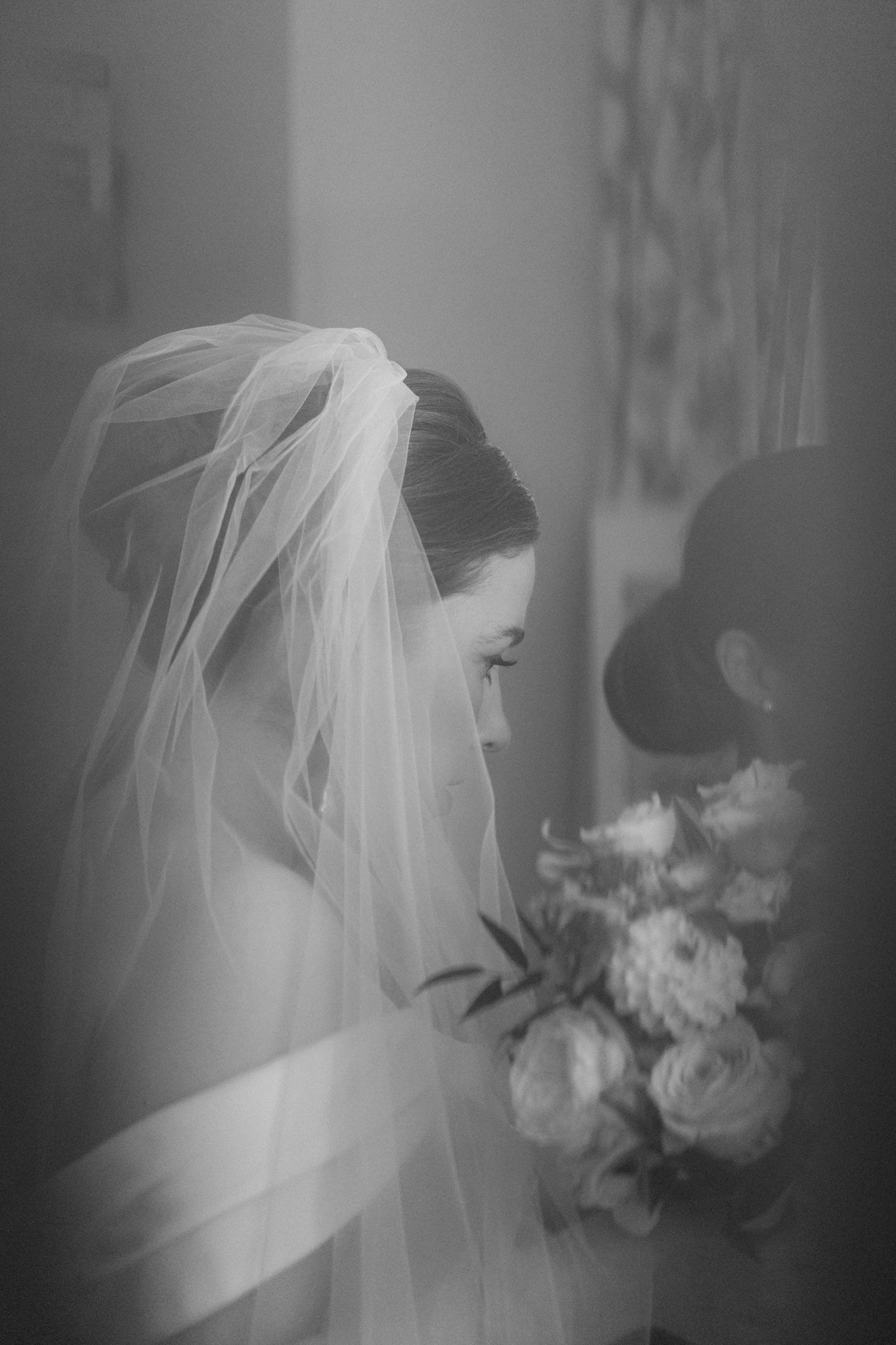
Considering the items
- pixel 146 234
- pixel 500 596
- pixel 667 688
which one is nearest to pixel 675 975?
pixel 667 688

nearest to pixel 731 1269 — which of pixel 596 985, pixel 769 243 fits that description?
pixel 596 985

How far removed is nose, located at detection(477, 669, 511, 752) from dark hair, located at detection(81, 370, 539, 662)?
10 cm

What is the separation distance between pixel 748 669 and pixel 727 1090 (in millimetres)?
343

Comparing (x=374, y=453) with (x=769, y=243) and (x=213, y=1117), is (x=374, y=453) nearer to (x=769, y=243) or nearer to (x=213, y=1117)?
(x=769, y=243)

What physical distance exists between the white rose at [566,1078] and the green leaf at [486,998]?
4 cm

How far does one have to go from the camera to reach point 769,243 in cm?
99

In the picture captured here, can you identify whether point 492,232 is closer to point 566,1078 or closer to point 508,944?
point 508,944

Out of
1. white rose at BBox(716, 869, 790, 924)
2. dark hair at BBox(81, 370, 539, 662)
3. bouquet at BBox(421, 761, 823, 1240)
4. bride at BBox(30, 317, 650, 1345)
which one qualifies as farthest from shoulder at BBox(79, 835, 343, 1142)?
white rose at BBox(716, 869, 790, 924)

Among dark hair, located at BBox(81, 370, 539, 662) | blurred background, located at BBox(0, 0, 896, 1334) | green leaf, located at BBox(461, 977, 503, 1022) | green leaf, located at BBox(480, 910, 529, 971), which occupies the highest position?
A: blurred background, located at BBox(0, 0, 896, 1334)

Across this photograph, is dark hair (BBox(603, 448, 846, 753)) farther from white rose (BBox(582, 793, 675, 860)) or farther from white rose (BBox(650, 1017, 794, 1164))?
white rose (BBox(650, 1017, 794, 1164))

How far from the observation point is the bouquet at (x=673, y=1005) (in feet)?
2.96

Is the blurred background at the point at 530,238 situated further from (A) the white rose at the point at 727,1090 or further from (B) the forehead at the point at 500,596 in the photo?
(A) the white rose at the point at 727,1090

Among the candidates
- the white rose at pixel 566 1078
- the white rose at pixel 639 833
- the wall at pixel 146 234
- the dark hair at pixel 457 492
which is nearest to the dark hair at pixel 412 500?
the dark hair at pixel 457 492

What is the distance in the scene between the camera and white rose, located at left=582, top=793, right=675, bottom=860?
0.95 meters
